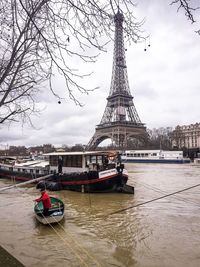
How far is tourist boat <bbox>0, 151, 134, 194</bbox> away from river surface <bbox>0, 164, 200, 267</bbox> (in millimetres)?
3862

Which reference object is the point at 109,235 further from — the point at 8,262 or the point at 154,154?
the point at 154,154

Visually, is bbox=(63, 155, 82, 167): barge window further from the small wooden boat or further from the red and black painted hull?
the small wooden boat

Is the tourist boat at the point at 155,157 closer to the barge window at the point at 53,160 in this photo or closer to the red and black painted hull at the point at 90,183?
the barge window at the point at 53,160

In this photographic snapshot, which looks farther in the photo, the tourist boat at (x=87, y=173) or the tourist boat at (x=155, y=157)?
the tourist boat at (x=155, y=157)

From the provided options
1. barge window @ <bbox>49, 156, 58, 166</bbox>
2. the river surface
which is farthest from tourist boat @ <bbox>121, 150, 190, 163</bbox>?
the river surface

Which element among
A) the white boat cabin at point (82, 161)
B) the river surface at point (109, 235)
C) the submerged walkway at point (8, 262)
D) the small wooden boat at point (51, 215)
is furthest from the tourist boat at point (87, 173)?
the submerged walkway at point (8, 262)

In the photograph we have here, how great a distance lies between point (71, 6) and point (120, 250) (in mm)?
9158

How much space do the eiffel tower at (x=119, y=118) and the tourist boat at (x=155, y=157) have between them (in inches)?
609

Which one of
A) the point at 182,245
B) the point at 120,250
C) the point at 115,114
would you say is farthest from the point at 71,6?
the point at 115,114

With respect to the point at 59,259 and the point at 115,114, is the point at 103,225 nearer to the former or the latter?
the point at 59,259

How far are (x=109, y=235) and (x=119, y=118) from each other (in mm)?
96443

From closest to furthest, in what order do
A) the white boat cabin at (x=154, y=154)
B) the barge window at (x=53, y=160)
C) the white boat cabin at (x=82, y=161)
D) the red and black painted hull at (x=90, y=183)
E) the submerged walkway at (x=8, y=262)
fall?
the submerged walkway at (x=8, y=262)
the red and black painted hull at (x=90, y=183)
the white boat cabin at (x=82, y=161)
the barge window at (x=53, y=160)
the white boat cabin at (x=154, y=154)

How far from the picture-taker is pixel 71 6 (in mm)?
5836

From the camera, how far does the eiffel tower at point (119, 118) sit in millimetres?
109250
